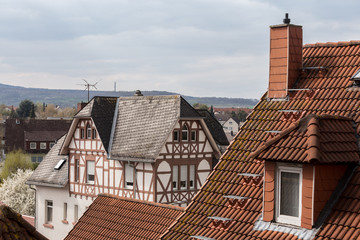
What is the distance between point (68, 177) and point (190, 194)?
8.44 metres

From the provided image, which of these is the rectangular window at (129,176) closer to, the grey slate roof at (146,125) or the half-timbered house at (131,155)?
the half-timbered house at (131,155)

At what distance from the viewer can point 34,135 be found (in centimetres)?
9250

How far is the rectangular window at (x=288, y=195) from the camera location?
31.8ft

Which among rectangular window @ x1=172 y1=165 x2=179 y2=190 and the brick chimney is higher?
the brick chimney

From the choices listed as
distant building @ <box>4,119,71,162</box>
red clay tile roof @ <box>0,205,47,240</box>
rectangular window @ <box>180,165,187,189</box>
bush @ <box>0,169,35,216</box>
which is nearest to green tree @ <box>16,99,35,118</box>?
distant building @ <box>4,119,71,162</box>

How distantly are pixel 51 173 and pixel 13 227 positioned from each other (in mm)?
32253

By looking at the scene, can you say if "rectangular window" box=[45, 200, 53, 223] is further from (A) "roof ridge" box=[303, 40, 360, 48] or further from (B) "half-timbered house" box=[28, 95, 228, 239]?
(A) "roof ridge" box=[303, 40, 360, 48]

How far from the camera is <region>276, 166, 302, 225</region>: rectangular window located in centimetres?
969

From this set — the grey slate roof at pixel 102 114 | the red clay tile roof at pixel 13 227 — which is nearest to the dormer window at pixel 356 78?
the red clay tile roof at pixel 13 227

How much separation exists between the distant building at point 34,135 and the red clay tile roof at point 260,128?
7924cm

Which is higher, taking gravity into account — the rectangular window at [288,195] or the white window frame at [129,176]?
the rectangular window at [288,195]

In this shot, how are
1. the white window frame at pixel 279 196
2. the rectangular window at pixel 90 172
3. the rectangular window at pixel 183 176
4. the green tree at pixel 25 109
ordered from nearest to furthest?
the white window frame at pixel 279 196 < the rectangular window at pixel 183 176 < the rectangular window at pixel 90 172 < the green tree at pixel 25 109

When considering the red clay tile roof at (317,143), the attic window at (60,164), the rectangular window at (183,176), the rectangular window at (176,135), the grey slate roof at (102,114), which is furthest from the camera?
the attic window at (60,164)

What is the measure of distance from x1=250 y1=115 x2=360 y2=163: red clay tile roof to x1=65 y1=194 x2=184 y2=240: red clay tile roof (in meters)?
9.05
